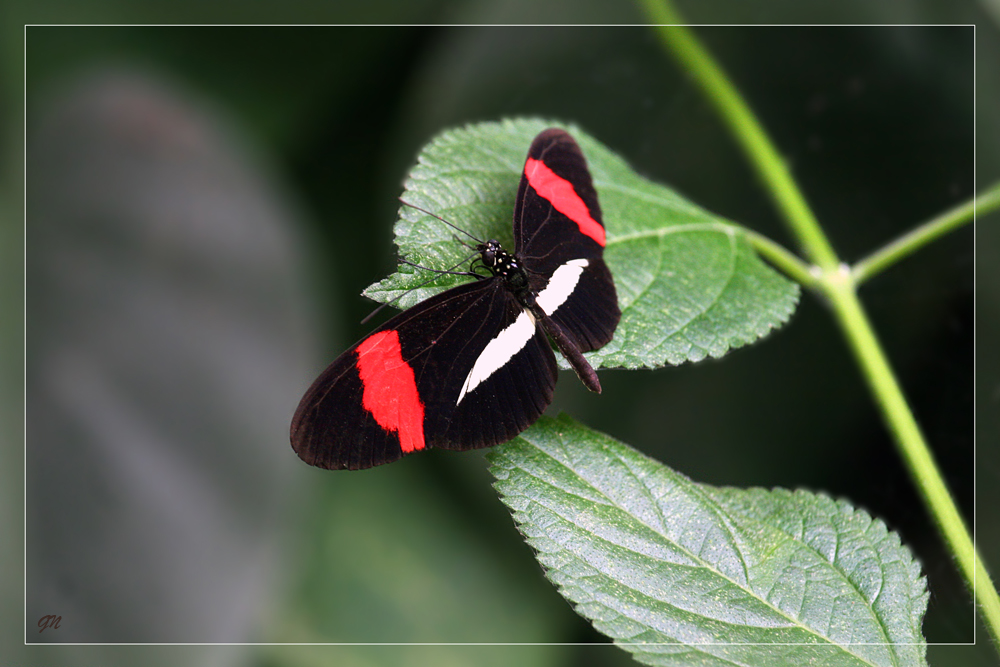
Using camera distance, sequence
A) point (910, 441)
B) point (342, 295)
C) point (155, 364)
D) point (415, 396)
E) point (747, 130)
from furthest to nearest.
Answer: point (342, 295) → point (155, 364) → point (747, 130) → point (910, 441) → point (415, 396)

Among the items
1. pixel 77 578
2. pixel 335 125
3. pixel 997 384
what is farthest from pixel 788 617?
pixel 335 125

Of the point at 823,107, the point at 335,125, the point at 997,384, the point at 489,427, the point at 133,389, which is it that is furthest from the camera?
the point at 335,125

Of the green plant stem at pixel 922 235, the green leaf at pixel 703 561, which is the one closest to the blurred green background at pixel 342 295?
the green plant stem at pixel 922 235

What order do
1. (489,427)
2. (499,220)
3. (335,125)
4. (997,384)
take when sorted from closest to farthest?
(489,427) < (499,220) < (997,384) < (335,125)

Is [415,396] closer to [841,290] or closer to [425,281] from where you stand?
[425,281]

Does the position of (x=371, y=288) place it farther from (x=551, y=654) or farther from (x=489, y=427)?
(x=551, y=654)

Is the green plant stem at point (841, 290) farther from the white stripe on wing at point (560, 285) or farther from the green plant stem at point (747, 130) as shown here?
the white stripe on wing at point (560, 285)

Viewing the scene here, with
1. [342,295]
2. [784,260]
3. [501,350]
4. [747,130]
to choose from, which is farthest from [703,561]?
[342,295]

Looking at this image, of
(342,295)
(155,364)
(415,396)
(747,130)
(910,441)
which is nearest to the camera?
(415,396)
